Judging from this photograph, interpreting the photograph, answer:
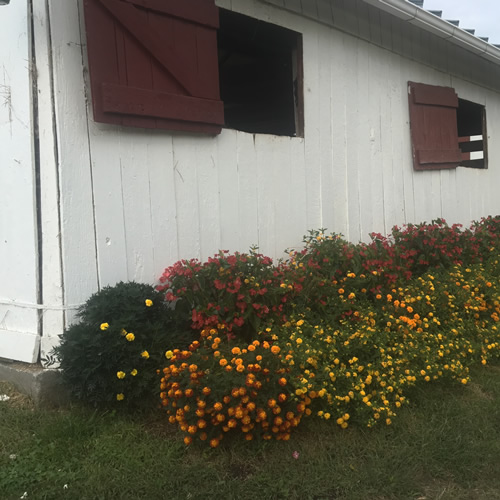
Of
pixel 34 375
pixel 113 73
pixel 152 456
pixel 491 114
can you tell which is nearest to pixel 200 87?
pixel 113 73

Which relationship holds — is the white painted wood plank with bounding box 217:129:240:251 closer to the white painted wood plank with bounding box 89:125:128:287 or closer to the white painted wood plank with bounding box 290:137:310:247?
the white painted wood plank with bounding box 290:137:310:247

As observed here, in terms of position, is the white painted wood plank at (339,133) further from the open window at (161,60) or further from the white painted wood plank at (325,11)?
the open window at (161,60)

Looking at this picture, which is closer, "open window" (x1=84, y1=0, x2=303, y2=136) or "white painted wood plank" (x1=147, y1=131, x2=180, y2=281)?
"open window" (x1=84, y1=0, x2=303, y2=136)

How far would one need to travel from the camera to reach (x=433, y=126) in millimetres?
6414

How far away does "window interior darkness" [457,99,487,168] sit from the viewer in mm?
8574

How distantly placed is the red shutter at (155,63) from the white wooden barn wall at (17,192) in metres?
0.44

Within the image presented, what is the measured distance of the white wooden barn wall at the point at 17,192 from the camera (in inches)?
130

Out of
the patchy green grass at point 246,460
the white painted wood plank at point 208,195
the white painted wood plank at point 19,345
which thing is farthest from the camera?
the white painted wood plank at point 208,195

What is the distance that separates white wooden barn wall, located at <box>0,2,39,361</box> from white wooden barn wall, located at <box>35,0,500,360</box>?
0.76ft

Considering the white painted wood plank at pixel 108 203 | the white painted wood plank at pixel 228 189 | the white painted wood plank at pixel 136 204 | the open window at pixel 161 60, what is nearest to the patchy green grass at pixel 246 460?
the white painted wood plank at pixel 108 203

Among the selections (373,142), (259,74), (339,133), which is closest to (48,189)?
(339,133)

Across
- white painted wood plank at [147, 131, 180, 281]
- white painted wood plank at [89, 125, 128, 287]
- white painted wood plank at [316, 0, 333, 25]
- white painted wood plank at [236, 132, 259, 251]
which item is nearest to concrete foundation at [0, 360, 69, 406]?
white painted wood plank at [89, 125, 128, 287]

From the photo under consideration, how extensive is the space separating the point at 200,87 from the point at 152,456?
2.55 meters

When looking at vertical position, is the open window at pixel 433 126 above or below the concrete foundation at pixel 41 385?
above
